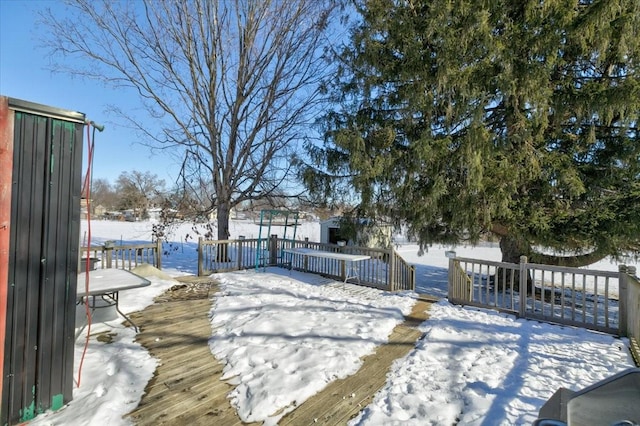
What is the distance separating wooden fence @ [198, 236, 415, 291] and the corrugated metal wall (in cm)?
538

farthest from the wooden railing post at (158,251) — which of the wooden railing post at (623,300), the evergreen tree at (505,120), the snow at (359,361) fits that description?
the wooden railing post at (623,300)

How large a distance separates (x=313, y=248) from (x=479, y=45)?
5.96m

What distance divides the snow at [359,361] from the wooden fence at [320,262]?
167 centimetres

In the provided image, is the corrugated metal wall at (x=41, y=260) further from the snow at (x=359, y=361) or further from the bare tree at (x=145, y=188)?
the bare tree at (x=145, y=188)

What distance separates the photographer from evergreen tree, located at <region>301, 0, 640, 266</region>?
18.4 feet

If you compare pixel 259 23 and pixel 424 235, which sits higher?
pixel 259 23

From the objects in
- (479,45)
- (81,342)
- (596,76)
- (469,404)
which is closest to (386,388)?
(469,404)

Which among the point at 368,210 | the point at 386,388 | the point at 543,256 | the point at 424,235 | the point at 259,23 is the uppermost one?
the point at 259,23

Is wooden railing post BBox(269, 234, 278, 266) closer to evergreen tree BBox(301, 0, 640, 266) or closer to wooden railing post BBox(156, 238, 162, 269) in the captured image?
wooden railing post BBox(156, 238, 162, 269)

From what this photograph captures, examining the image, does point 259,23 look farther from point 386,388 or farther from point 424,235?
point 386,388

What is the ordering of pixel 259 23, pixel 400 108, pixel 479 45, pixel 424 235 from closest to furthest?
pixel 479 45
pixel 400 108
pixel 424 235
pixel 259 23

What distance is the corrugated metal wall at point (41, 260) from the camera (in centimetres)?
197

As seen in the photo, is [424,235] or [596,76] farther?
[424,235]

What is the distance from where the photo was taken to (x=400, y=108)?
276 inches
